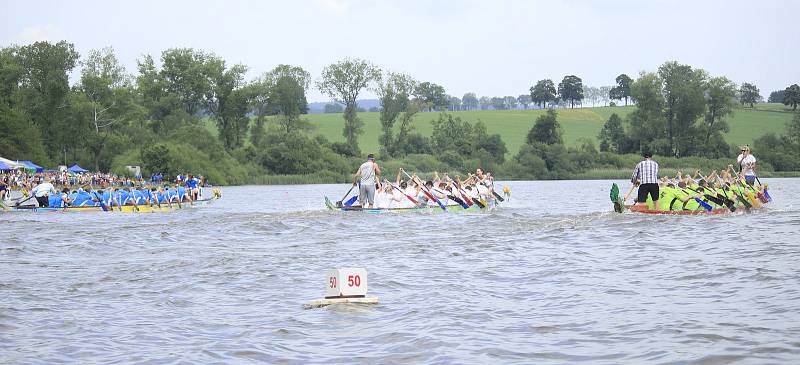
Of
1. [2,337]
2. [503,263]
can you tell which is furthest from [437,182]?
[2,337]

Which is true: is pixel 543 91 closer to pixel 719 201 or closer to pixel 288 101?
pixel 288 101

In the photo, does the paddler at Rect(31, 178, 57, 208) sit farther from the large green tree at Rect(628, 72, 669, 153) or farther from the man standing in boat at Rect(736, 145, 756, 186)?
the large green tree at Rect(628, 72, 669, 153)

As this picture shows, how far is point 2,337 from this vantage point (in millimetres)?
10383

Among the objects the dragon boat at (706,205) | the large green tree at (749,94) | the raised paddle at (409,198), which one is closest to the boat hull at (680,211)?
the dragon boat at (706,205)

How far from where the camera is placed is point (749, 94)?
143m

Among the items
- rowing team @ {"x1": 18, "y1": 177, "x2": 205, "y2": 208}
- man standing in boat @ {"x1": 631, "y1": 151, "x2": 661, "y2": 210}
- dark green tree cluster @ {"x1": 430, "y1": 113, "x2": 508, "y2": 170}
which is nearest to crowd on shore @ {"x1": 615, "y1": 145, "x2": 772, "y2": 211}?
man standing in boat @ {"x1": 631, "y1": 151, "x2": 661, "y2": 210}

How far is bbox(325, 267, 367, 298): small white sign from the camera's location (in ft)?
38.2

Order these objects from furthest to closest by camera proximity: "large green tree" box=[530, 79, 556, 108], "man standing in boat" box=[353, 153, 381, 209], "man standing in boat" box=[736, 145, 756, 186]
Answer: "large green tree" box=[530, 79, 556, 108] → "man standing in boat" box=[353, 153, 381, 209] → "man standing in boat" box=[736, 145, 756, 186]

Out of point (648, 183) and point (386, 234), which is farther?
point (648, 183)

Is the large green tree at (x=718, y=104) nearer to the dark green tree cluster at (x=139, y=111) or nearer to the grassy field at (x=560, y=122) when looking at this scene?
the grassy field at (x=560, y=122)

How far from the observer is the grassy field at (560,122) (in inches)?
4562

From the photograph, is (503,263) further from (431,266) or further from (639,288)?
(639,288)

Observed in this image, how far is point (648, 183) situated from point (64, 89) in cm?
6335

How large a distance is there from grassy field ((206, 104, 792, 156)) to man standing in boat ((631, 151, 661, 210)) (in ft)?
277
